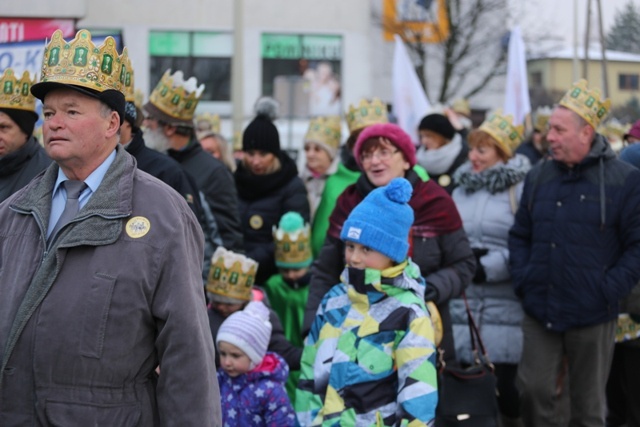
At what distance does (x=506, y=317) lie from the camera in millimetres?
7863

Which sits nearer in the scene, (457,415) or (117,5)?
(457,415)

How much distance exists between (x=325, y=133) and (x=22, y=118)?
3919 millimetres

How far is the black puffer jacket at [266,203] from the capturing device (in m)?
8.55

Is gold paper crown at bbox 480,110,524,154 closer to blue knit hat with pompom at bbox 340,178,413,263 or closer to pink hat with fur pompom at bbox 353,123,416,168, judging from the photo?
pink hat with fur pompom at bbox 353,123,416,168

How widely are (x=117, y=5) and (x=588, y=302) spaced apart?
92.6 ft

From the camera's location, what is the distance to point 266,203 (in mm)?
8617

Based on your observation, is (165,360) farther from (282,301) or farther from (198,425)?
(282,301)

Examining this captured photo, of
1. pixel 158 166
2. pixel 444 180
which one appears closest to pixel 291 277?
pixel 444 180

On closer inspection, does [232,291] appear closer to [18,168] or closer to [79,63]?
[18,168]

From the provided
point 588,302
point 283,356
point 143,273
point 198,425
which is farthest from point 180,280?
point 588,302

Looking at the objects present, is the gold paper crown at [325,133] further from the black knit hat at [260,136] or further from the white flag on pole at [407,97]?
the white flag on pole at [407,97]

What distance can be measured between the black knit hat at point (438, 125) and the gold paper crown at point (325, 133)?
86 cm

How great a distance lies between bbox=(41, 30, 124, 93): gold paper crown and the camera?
362 centimetres

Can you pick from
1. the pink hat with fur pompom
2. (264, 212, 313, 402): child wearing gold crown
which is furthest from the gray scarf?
the pink hat with fur pompom
